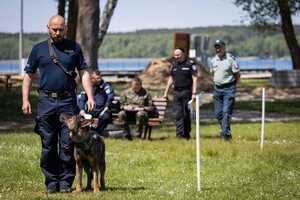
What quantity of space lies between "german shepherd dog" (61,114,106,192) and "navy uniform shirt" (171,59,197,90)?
7.19 m

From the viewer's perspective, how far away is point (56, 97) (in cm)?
980

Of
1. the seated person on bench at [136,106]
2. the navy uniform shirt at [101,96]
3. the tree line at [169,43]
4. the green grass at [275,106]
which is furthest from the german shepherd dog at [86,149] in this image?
the tree line at [169,43]

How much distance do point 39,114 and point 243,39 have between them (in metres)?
123

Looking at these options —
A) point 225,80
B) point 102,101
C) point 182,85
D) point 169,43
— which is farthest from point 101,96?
point 169,43

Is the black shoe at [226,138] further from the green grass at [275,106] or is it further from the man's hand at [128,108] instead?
the green grass at [275,106]

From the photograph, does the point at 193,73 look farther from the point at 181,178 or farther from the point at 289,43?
the point at 289,43

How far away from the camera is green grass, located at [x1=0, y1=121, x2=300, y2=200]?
997 cm

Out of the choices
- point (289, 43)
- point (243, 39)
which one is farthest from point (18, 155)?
point (243, 39)

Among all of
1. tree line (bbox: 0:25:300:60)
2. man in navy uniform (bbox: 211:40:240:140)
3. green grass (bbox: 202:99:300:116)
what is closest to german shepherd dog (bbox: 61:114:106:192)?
man in navy uniform (bbox: 211:40:240:140)

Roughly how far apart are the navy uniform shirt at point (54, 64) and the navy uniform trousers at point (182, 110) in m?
7.57

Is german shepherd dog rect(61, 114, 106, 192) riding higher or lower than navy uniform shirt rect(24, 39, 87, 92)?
lower

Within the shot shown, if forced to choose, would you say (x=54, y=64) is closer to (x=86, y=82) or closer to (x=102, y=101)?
(x=86, y=82)

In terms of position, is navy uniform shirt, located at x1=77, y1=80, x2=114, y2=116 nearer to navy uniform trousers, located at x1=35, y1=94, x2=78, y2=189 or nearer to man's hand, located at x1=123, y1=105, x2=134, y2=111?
man's hand, located at x1=123, y1=105, x2=134, y2=111

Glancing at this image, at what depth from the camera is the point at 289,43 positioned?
1799 inches
